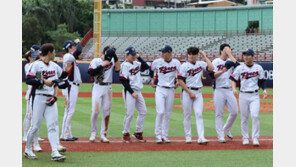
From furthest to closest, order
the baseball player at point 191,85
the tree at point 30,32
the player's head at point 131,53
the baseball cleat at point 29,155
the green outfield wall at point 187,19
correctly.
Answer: the tree at point 30,32, the green outfield wall at point 187,19, the player's head at point 131,53, the baseball player at point 191,85, the baseball cleat at point 29,155

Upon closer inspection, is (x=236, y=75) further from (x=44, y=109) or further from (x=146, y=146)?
(x=44, y=109)

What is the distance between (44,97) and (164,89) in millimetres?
3069

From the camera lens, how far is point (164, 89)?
368 inches

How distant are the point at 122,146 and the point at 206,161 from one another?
2228mm

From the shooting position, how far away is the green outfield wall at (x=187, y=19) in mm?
46344

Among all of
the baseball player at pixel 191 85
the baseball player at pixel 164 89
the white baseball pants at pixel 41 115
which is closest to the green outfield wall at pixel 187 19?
the baseball player at pixel 191 85

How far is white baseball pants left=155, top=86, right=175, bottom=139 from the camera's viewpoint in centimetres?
927

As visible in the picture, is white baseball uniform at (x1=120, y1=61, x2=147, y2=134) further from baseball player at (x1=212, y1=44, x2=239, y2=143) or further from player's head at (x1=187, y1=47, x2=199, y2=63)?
baseball player at (x1=212, y1=44, x2=239, y2=143)

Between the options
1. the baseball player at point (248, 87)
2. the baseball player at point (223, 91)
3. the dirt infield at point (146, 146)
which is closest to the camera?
the dirt infield at point (146, 146)

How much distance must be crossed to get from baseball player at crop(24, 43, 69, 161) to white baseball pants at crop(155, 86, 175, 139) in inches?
107

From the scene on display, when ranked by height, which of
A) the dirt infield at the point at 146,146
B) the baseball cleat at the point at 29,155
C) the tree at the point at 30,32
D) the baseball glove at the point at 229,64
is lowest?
the dirt infield at the point at 146,146

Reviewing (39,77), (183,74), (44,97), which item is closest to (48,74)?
(39,77)

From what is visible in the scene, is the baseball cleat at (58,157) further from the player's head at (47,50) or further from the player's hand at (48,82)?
the player's head at (47,50)

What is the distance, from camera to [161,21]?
51969 millimetres
